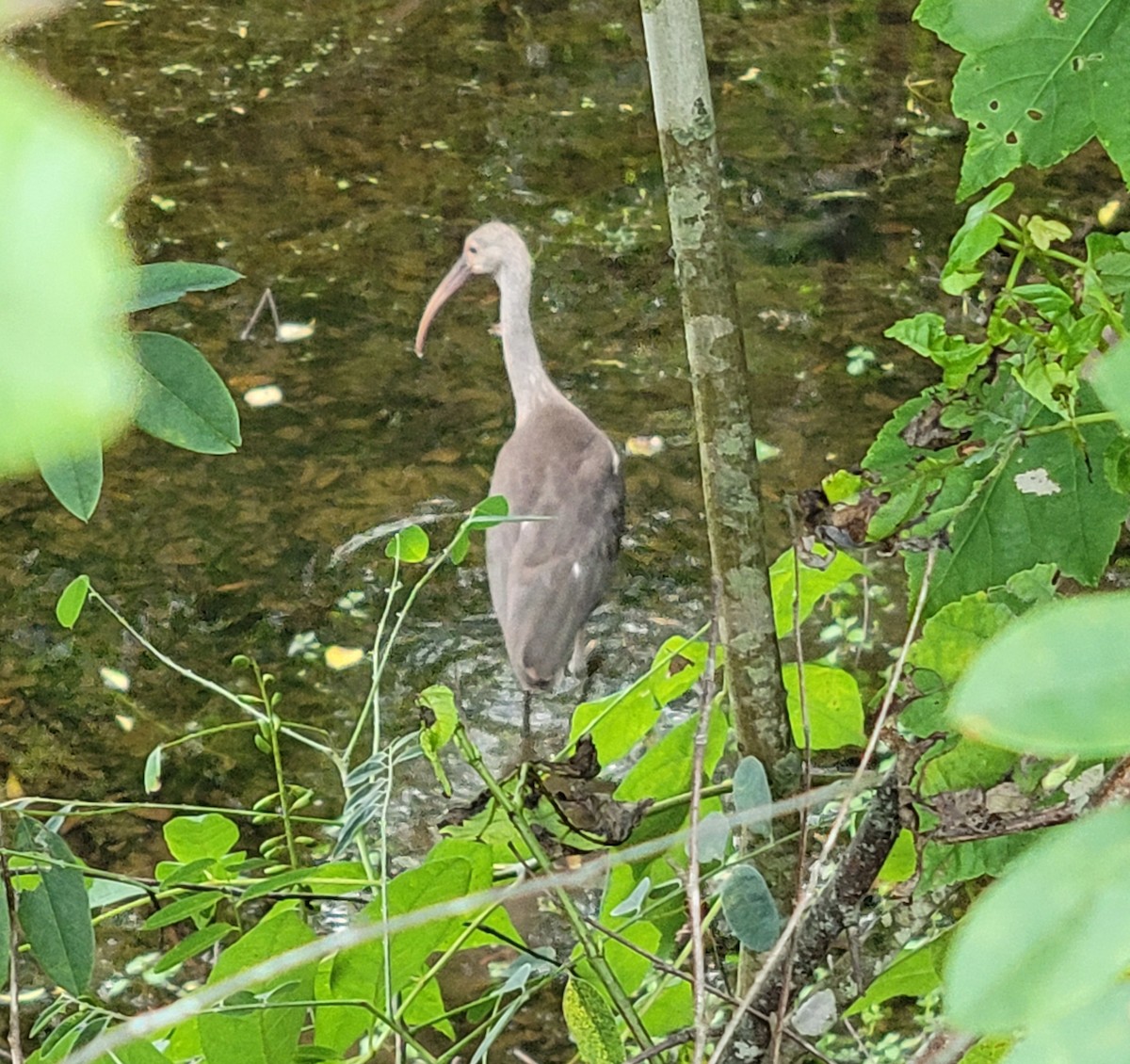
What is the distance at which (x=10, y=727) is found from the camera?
7.28ft

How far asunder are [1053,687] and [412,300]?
312 cm

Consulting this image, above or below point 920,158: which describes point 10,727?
below

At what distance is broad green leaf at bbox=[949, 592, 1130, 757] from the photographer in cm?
16

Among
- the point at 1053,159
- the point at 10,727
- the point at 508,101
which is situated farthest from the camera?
the point at 508,101

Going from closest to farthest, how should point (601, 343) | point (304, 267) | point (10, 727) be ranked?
point (10, 727)
point (601, 343)
point (304, 267)

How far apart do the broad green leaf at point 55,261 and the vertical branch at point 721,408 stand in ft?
1.96

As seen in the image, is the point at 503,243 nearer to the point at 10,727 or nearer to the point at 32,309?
the point at 10,727

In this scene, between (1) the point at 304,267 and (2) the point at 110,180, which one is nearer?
(2) the point at 110,180

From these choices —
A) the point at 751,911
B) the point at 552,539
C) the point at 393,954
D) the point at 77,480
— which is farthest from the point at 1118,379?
the point at 552,539

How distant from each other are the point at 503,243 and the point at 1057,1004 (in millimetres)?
2219

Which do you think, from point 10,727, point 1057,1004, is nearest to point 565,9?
point 10,727

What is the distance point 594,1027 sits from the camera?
2.27ft

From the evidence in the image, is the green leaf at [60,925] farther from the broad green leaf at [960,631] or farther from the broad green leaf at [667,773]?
the broad green leaf at [960,631]

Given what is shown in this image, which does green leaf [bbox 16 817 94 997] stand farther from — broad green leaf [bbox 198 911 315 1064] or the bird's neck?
the bird's neck
